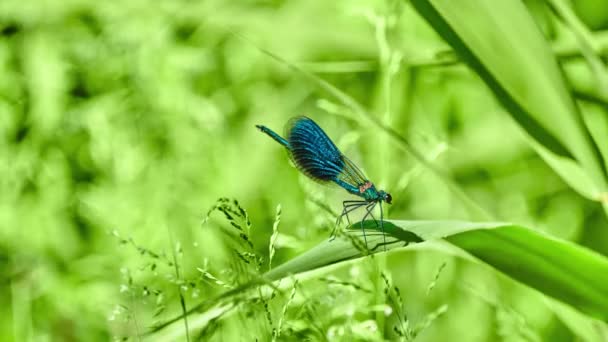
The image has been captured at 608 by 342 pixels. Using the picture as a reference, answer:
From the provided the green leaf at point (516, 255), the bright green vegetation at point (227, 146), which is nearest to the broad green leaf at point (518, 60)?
the green leaf at point (516, 255)

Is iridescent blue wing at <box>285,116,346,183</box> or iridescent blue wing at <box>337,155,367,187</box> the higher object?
iridescent blue wing at <box>285,116,346,183</box>

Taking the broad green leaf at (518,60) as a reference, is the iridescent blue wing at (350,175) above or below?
below

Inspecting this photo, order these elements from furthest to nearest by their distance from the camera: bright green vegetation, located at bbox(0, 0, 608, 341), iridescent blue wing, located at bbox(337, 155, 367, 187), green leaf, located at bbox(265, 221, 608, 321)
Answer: bright green vegetation, located at bbox(0, 0, 608, 341)
iridescent blue wing, located at bbox(337, 155, 367, 187)
green leaf, located at bbox(265, 221, 608, 321)

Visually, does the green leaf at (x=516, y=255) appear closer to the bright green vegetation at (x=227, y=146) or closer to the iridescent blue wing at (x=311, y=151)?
the iridescent blue wing at (x=311, y=151)

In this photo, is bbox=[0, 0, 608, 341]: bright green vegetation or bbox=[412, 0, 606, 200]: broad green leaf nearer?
bbox=[412, 0, 606, 200]: broad green leaf

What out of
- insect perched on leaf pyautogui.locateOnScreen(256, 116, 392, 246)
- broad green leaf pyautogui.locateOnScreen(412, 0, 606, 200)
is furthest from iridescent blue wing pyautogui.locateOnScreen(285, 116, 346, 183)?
broad green leaf pyautogui.locateOnScreen(412, 0, 606, 200)

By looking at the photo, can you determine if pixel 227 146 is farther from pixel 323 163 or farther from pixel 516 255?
pixel 516 255

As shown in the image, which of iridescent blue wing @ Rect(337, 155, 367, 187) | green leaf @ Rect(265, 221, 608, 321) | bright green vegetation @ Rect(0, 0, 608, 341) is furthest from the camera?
bright green vegetation @ Rect(0, 0, 608, 341)

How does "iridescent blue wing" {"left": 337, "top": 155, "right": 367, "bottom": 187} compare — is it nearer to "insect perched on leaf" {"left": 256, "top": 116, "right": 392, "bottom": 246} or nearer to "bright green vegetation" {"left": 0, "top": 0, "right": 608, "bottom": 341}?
"insect perched on leaf" {"left": 256, "top": 116, "right": 392, "bottom": 246}

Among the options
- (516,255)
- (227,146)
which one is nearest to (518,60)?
(516,255)
